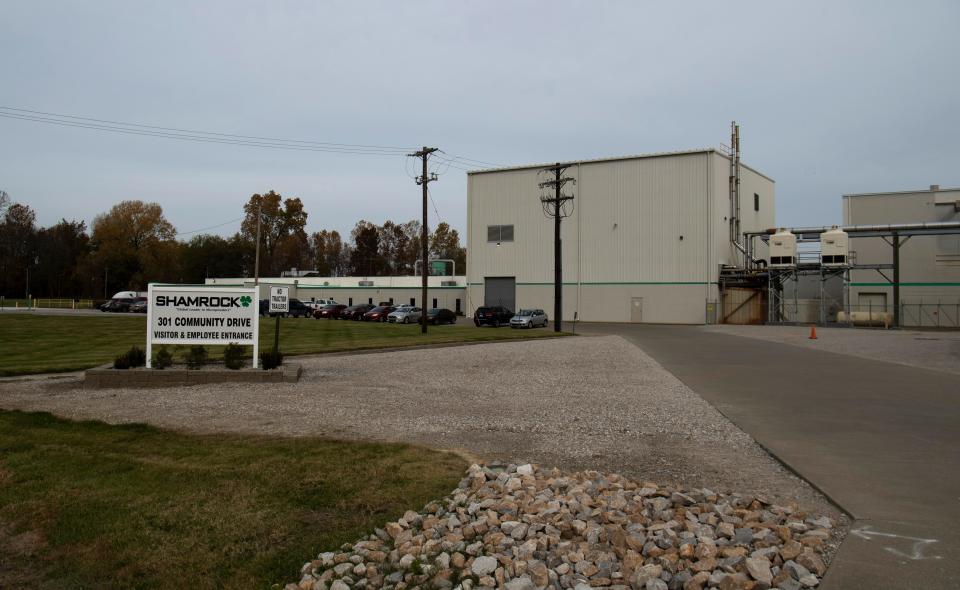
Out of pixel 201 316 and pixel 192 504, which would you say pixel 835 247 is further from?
pixel 192 504

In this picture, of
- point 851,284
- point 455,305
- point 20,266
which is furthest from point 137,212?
point 851,284

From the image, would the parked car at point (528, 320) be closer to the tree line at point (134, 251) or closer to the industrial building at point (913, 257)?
the industrial building at point (913, 257)

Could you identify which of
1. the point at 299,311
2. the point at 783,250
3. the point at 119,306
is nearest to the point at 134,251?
the point at 119,306

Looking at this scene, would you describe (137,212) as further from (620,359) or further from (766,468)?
(766,468)

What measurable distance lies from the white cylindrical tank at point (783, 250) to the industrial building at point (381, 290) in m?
28.9

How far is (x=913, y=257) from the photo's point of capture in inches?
2115

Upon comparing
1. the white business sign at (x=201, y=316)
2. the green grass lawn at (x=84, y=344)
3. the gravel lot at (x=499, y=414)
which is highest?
the white business sign at (x=201, y=316)

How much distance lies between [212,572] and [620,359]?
736 inches

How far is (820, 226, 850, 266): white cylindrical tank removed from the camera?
2047 inches

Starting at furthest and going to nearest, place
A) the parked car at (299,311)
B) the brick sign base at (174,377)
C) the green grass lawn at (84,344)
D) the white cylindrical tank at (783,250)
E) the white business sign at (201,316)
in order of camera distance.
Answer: the parked car at (299,311), the white cylindrical tank at (783,250), the green grass lawn at (84,344), the white business sign at (201,316), the brick sign base at (174,377)

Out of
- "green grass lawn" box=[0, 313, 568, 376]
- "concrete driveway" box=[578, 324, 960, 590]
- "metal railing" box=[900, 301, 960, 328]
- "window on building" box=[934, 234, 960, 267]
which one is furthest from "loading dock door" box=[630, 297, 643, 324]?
"concrete driveway" box=[578, 324, 960, 590]

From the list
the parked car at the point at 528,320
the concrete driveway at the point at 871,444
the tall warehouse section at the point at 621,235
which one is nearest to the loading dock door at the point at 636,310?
the tall warehouse section at the point at 621,235

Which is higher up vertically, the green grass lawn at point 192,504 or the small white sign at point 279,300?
the small white sign at point 279,300

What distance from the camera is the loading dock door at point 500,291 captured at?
64363 mm
